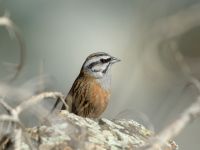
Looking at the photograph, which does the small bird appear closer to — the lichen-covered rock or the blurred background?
the lichen-covered rock

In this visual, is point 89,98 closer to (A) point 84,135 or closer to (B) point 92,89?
(B) point 92,89

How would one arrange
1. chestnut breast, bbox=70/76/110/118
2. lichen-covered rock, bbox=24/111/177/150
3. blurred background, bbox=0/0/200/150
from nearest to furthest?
1. lichen-covered rock, bbox=24/111/177/150
2. chestnut breast, bbox=70/76/110/118
3. blurred background, bbox=0/0/200/150

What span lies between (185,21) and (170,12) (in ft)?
22.8

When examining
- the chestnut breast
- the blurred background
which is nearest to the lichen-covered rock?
the chestnut breast

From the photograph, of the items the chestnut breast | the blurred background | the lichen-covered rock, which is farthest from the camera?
the blurred background

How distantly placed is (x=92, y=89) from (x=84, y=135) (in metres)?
2.44

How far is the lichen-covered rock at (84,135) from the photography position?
5.76 m

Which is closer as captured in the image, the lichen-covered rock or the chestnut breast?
the lichen-covered rock

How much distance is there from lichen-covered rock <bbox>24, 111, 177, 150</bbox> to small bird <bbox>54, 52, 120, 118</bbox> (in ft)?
3.16

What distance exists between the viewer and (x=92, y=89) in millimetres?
7844

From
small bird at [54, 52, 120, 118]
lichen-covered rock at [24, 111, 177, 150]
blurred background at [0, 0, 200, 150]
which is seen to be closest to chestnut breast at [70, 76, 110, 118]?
small bird at [54, 52, 120, 118]

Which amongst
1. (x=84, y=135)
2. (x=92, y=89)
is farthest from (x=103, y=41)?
(x=84, y=135)

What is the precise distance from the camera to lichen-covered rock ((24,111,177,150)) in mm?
5762

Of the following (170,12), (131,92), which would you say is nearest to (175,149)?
(131,92)
